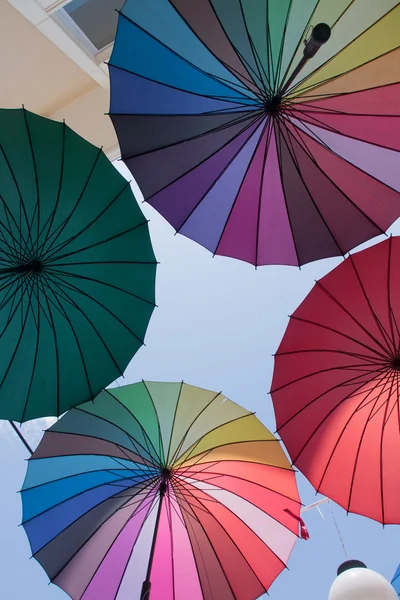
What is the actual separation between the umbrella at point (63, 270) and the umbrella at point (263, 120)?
380 mm

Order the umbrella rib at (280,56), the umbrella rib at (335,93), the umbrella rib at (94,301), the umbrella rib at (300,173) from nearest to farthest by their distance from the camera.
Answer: the umbrella rib at (280,56)
the umbrella rib at (335,93)
the umbrella rib at (300,173)
the umbrella rib at (94,301)

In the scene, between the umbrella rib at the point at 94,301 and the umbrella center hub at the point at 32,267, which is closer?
the umbrella center hub at the point at 32,267

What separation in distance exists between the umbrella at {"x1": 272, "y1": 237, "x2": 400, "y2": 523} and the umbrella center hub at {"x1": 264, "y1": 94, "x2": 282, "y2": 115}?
4.18 ft

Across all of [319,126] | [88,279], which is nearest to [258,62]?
[319,126]

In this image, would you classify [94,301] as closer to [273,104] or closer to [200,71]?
[200,71]

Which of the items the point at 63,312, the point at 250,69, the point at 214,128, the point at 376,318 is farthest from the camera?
the point at 63,312

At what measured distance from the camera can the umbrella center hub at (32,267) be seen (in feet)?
11.1

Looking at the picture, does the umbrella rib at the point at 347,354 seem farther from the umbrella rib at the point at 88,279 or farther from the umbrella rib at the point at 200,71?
the umbrella rib at the point at 200,71

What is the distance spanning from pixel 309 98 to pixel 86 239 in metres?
2.01

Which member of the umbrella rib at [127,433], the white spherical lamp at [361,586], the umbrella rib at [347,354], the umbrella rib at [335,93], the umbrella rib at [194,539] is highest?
the umbrella rib at [335,93]

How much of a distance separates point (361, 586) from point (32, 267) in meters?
3.39

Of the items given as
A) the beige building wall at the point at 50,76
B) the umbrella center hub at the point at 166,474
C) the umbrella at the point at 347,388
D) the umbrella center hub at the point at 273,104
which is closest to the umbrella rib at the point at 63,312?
the umbrella center hub at the point at 166,474

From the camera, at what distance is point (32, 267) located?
11.3 ft

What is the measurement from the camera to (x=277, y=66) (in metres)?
3.24
